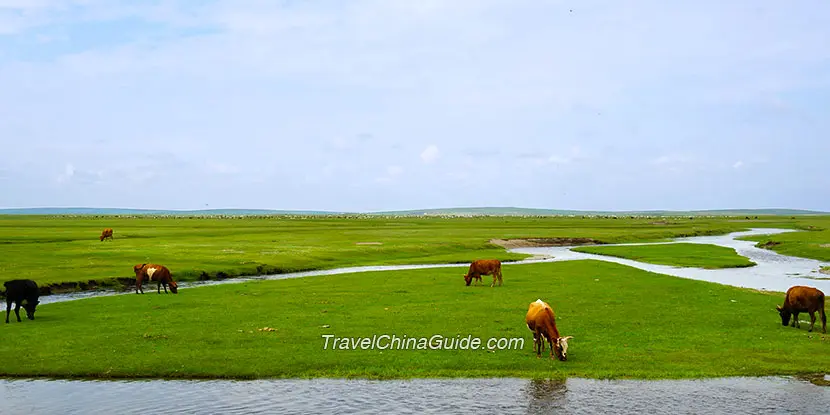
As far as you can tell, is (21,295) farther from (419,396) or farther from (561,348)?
(561,348)

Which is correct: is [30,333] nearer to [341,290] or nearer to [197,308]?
[197,308]

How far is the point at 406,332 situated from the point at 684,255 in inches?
2112

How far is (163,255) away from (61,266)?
447 inches

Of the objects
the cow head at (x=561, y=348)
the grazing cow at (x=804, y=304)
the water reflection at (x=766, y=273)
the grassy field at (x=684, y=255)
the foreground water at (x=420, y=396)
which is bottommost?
the water reflection at (x=766, y=273)

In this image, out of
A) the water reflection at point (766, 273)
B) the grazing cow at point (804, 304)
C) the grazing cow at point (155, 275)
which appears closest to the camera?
the grazing cow at point (804, 304)

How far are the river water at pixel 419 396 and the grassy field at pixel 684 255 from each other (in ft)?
144

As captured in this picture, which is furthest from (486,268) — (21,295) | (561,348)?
(21,295)

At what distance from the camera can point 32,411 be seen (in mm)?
16312

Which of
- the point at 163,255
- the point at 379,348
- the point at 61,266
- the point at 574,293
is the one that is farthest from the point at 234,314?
the point at 163,255

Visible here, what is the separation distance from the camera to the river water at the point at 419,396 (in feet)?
53.5

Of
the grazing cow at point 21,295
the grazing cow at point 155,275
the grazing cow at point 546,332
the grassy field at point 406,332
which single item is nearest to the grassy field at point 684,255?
the grassy field at point 406,332

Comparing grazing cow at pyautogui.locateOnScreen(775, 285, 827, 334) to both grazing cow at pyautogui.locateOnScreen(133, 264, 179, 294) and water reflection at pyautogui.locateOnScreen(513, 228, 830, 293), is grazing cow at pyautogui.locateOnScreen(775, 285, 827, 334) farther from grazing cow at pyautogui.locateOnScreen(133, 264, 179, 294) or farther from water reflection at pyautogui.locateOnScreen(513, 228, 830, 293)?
grazing cow at pyautogui.locateOnScreen(133, 264, 179, 294)

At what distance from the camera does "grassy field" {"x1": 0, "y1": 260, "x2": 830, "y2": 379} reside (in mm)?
19922

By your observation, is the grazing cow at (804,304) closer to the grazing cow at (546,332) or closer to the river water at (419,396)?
the river water at (419,396)
